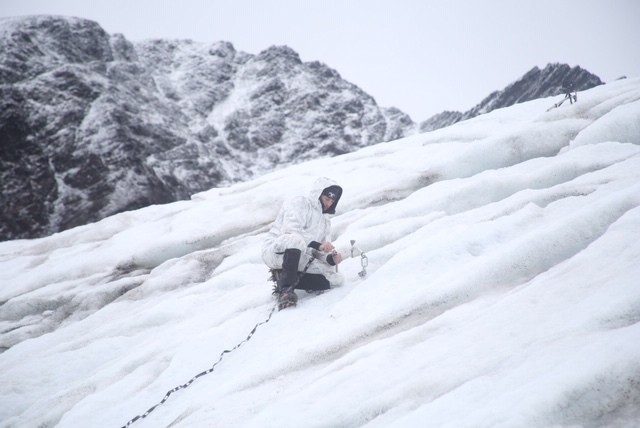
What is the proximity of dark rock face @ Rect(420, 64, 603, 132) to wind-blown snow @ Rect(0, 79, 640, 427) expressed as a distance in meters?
40.3

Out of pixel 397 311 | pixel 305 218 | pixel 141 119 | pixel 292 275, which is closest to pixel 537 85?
pixel 141 119

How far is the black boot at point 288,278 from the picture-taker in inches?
188

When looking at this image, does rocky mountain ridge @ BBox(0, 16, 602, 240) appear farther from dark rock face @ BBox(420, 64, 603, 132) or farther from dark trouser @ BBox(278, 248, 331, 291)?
dark trouser @ BBox(278, 248, 331, 291)

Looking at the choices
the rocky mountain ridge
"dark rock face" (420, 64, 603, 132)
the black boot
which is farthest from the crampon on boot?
"dark rock face" (420, 64, 603, 132)

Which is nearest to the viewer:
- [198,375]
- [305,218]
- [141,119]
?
[198,375]

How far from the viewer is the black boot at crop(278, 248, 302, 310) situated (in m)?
4.79

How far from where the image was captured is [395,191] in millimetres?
8570

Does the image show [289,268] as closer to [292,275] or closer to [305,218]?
[292,275]

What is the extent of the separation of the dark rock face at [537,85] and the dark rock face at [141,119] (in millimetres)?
19295

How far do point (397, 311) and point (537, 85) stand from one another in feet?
167

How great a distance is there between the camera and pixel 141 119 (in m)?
36.2

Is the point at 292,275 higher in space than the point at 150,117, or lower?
lower

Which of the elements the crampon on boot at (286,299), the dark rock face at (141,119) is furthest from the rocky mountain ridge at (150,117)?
the crampon on boot at (286,299)

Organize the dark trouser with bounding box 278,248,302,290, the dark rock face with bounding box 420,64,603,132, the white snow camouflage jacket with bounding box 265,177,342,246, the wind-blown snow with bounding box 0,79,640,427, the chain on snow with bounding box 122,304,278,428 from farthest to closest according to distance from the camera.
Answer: the dark rock face with bounding box 420,64,603,132 < the white snow camouflage jacket with bounding box 265,177,342,246 < the dark trouser with bounding box 278,248,302,290 < the chain on snow with bounding box 122,304,278,428 < the wind-blown snow with bounding box 0,79,640,427
